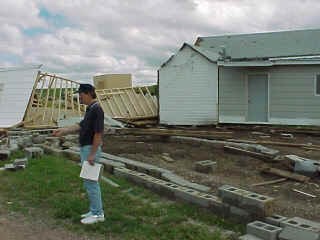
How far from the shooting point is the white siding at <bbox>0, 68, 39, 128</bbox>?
19172mm

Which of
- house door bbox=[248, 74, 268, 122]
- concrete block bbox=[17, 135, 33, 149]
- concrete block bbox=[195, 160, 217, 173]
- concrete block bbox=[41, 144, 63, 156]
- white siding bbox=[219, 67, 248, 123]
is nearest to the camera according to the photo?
concrete block bbox=[195, 160, 217, 173]

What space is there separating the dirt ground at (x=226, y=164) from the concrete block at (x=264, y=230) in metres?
1.38

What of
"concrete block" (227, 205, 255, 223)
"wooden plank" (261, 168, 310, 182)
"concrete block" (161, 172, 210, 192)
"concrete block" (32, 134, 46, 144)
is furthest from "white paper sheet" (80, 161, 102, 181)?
"concrete block" (32, 134, 46, 144)

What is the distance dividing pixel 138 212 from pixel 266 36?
21.3 metres

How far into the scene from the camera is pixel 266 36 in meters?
25.3

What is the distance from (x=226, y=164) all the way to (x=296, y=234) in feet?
18.1

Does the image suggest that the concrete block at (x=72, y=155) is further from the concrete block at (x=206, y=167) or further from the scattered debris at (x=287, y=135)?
the scattered debris at (x=287, y=135)

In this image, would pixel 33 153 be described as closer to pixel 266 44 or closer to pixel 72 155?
pixel 72 155

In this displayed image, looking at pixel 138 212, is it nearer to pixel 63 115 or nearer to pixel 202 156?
pixel 202 156

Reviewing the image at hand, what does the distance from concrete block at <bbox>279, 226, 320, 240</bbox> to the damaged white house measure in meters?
15.6

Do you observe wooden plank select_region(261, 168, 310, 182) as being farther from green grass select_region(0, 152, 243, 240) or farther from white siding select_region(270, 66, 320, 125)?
white siding select_region(270, 66, 320, 125)

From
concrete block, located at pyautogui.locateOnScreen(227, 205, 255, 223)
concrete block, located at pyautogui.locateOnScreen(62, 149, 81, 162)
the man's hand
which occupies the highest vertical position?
the man's hand

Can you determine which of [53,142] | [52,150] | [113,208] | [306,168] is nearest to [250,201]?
[113,208]

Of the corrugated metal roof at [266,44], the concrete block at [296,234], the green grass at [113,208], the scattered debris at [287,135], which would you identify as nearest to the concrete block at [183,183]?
the green grass at [113,208]
